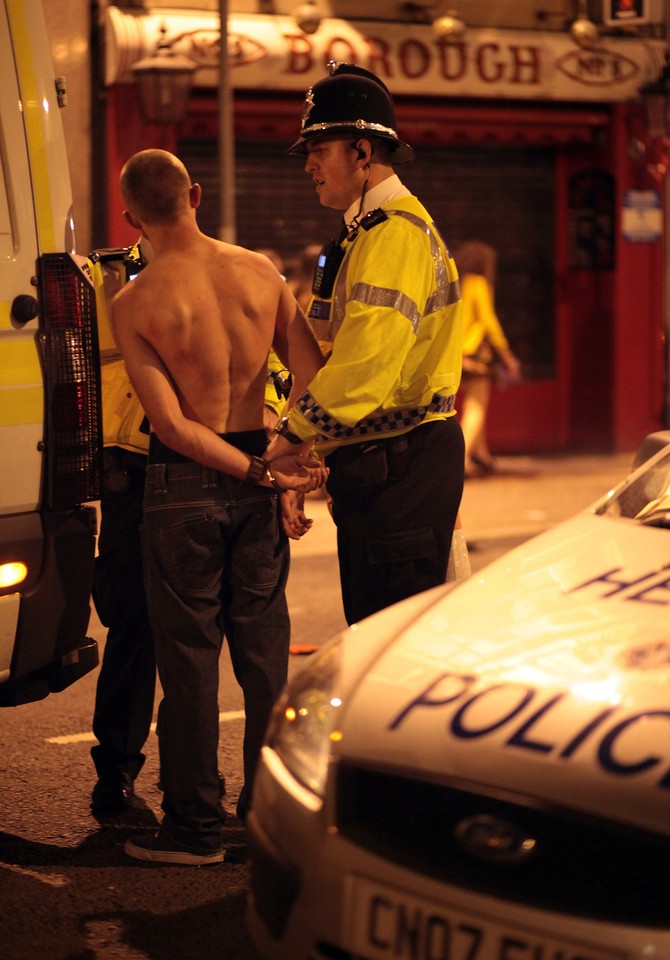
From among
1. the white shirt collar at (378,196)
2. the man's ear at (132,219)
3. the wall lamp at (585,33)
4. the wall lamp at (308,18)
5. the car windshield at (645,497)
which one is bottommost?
the car windshield at (645,497)

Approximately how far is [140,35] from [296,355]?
9.57 metres

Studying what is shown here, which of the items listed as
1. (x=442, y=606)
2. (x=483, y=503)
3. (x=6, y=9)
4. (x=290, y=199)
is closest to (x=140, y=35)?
(x=290, y=199)

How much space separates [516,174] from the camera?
52.0 feet

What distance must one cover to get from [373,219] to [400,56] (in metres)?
10.6

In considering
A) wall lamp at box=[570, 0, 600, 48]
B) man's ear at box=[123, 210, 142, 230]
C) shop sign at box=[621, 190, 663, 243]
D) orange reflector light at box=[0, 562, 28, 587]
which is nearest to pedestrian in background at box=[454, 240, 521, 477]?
shop sign at box=[621, 190, 663, 243]

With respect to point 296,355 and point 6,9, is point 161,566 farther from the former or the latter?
point 6,9

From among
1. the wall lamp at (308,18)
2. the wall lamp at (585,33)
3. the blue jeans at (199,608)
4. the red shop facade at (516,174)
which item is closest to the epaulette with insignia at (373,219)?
the blue jeans at (199,608)

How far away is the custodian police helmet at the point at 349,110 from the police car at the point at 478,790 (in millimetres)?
1596

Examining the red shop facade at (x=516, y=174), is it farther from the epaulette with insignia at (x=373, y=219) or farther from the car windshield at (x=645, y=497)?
the car windshield at (x=645, y=497)

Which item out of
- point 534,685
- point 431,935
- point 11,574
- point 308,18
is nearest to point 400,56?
point 308,18

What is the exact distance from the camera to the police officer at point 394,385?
4.40 meters

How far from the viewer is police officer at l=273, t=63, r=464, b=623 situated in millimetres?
4402

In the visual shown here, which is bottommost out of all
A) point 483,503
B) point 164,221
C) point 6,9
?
point 483,503

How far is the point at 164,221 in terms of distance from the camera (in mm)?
Answer: 4508
